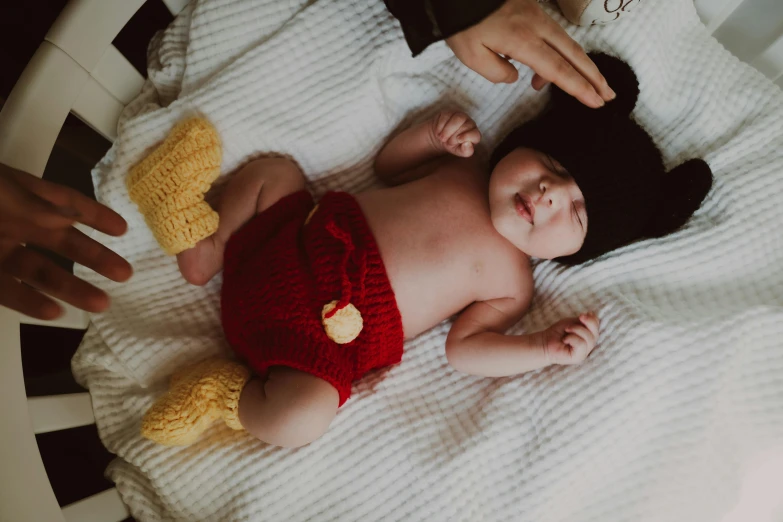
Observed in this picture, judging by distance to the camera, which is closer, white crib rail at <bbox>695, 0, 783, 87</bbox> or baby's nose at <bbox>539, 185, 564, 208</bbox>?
baby's nose at <bbox>539, 185, 564, 208</bbox>

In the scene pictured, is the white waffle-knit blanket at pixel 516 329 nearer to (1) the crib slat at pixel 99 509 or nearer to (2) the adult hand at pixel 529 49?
(1) the crib slat at pixel 99 509

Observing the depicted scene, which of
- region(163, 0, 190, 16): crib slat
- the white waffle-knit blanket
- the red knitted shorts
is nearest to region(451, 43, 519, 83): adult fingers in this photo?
the white waffle-knit blanket

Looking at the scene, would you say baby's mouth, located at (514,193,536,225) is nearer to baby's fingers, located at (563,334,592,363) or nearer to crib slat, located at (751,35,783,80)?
baby's fingers, located at (563,334,592,363)

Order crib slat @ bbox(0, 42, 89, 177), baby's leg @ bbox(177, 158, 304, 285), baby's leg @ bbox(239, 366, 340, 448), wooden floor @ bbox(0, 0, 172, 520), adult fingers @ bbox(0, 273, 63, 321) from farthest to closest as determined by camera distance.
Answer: wooden floor @ bbox(0, 0, 172, 520), baby's leg @ bbox(177, 158, 304, 285), baby's leg @ bbox(239, 366, 340, 448), crib slat @ bbox(0, 42, 89, 177), adult fingers @ bbox(0, 273, 63, 321)

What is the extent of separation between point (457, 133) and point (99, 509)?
892 millimetres

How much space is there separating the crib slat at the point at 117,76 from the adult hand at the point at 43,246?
0.31 m

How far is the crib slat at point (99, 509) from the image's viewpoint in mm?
851

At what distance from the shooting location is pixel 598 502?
951mm

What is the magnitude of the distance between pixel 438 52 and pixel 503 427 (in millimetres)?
726

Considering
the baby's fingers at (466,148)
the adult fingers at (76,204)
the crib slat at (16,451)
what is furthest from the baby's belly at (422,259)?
the crib slat at (16,451)

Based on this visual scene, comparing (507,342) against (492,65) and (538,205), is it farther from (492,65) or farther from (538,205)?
(492,65)

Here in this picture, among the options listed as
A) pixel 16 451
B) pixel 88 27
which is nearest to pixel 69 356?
pixel 16 451

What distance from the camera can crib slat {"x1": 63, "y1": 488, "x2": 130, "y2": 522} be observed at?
851 millimetres

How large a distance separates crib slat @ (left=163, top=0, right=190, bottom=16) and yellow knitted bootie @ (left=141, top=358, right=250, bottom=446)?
2.20 ft
